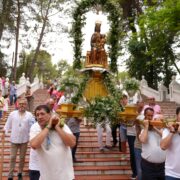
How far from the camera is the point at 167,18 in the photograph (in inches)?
661

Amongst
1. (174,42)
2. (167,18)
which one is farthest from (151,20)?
(174,42)

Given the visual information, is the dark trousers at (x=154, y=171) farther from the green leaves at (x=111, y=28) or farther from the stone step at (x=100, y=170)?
the green leaves at (x=111, y=28)

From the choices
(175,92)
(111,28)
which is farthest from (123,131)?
(175,92)

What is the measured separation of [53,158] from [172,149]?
1621 mm

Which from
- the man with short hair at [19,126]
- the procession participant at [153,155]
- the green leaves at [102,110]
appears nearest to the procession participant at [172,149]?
the procession participant at [153,155]

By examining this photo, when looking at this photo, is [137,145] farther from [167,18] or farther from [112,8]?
[167,18]

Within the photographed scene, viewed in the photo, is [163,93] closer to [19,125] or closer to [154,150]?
[19,125]

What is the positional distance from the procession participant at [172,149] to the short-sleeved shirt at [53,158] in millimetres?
1368

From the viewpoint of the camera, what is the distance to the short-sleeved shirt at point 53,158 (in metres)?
3.65

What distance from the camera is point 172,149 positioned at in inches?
173

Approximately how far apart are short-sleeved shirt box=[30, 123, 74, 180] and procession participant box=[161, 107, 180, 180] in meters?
1.37

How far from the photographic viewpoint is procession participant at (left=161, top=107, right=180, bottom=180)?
14.1 feet

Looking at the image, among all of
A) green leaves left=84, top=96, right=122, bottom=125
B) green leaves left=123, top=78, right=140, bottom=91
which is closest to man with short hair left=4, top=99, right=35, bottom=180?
green leaves left=84, top=96, right=122, bottom=125

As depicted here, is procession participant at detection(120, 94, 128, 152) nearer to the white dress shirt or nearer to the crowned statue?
the crowned statue
